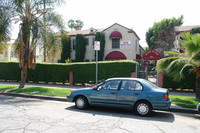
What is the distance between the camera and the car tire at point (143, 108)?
622 centimetres

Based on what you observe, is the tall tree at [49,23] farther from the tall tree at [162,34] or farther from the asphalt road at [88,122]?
the tall tree at [162,34]

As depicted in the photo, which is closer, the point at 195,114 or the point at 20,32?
the point at 195,114

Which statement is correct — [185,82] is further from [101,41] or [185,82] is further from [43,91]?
[101,41]

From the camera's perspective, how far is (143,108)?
628 cm

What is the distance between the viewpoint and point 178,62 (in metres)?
8.35

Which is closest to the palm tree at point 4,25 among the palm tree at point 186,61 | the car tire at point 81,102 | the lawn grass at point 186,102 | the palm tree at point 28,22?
the palm tree at point 28,22

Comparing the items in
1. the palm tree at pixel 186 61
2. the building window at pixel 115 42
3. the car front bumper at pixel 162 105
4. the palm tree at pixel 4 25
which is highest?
the building window at pixel 115 42

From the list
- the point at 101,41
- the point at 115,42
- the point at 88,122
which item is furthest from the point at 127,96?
the point at 115,42

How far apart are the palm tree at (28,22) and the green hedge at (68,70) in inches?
132

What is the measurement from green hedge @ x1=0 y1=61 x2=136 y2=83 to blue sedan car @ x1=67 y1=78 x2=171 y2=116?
670 cm

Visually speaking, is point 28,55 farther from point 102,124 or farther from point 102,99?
point 102,124

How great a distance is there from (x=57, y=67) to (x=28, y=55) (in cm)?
386

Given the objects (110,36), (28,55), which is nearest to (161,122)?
(28,55)

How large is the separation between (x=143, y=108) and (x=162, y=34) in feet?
90.7
